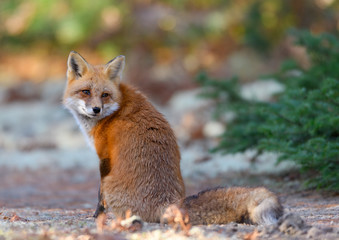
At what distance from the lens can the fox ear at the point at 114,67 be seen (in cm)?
570

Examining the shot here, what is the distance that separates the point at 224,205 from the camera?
4.45 meters

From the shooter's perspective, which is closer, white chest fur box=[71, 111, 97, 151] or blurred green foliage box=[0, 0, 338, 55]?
white chest fur box=[71, 111, 97, 151]

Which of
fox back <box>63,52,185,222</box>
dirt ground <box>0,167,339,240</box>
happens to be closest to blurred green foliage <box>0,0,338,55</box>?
dirt ground <box>0,167,339,240</box>

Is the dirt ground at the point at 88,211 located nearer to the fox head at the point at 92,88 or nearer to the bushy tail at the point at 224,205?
the bushy tail at the point at 224,205

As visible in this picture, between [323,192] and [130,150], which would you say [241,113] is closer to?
[323,192]

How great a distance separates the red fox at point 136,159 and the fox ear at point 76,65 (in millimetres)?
13

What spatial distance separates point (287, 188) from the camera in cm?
766

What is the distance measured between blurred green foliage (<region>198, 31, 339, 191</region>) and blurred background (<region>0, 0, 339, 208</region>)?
12.3ft

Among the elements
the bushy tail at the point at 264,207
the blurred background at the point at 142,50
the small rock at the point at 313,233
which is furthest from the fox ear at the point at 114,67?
the blurred background at the point at 142,50

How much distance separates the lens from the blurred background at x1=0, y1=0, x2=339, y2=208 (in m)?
15.2

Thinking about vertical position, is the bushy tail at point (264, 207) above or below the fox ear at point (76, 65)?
below

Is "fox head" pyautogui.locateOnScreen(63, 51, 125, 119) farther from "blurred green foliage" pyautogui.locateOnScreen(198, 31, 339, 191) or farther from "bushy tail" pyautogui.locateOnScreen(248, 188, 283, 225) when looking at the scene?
"blurred green foliage" pyautogui.locateOnScreen(198, 31, 339, 191)

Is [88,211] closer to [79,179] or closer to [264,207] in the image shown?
[264,207]

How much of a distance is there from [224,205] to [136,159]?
1.06 m
